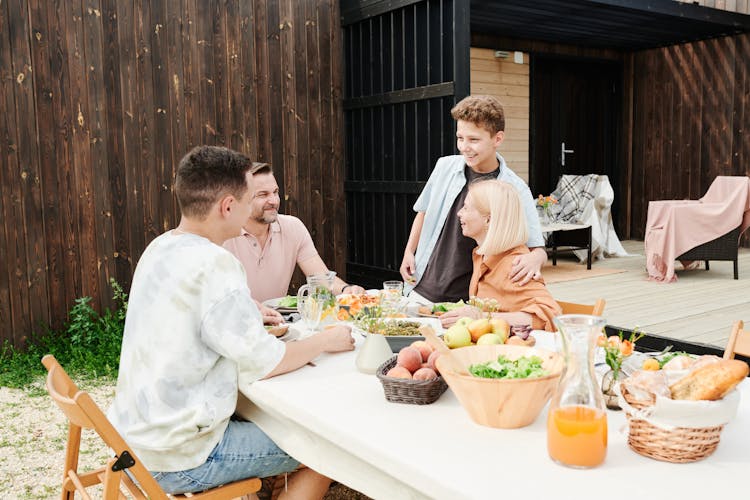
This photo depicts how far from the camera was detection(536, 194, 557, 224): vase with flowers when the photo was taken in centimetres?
785

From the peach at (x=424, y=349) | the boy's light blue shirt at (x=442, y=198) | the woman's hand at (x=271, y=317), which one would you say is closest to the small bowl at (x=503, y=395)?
the peach at (x=424, y=349)

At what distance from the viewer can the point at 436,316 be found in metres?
2.36

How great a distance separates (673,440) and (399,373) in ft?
1.91

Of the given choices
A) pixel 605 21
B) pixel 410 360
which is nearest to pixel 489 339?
pixel 410 360

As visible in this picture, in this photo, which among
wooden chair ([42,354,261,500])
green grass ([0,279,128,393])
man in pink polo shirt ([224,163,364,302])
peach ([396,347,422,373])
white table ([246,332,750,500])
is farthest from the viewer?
green grass ([0,279,128,393])

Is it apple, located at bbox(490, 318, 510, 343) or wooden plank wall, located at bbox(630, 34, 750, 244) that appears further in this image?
wooden plank wall, located at bbox(630, 34, 750, 244)

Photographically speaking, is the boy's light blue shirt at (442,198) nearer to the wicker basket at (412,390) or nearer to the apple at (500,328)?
the apple at (500,328)

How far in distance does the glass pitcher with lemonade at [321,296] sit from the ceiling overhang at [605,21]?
5.54 m

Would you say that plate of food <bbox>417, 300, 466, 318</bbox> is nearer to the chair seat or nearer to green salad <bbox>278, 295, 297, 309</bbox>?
green salad <bbox>278, 295, 297, 309</bbox>

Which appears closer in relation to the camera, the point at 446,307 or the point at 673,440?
the point at 673,440

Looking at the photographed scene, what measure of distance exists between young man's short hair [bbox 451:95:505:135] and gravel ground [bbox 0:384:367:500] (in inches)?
60.6

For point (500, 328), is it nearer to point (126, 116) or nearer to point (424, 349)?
point (424, 349)

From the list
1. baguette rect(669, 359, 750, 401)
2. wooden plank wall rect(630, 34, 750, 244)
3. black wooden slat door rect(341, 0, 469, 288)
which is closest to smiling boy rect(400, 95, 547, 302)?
baguette rect(669, 359, 750, 401)

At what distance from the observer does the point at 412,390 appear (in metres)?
1.50
